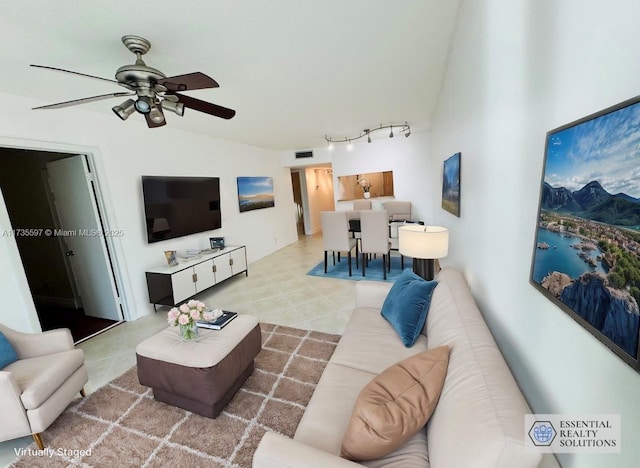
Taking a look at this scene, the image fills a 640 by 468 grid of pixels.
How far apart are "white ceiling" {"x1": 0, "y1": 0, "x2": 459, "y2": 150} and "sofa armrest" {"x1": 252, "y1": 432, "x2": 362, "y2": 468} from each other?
86.8 inches

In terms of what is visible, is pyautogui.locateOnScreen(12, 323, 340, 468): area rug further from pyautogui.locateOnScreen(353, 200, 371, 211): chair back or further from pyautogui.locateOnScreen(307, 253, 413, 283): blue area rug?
pyautogui.locateOnScreen(353, 200, 371, 211): chair back

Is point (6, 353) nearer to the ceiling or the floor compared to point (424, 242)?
nearer to the floor

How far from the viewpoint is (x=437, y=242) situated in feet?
6.82

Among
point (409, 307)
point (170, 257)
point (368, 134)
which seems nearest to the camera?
point (409, 307)

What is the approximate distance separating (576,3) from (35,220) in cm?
533

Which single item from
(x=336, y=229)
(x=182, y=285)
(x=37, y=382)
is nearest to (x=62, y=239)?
(x=182, y=285)

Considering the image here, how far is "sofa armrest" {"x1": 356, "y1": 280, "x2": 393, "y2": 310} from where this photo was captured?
2.24 meters

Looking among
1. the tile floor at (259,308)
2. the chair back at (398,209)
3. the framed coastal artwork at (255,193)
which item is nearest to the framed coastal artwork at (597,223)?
the tile floor at (259,308)

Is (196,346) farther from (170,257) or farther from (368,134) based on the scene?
(368,134)

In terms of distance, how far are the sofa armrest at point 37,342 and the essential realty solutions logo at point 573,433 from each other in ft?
9.20

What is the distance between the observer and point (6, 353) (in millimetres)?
1770

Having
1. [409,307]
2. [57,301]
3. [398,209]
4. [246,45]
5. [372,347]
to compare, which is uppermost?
[246,45]


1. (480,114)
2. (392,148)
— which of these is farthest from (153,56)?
(392,148)

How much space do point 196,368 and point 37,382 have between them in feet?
3.06
